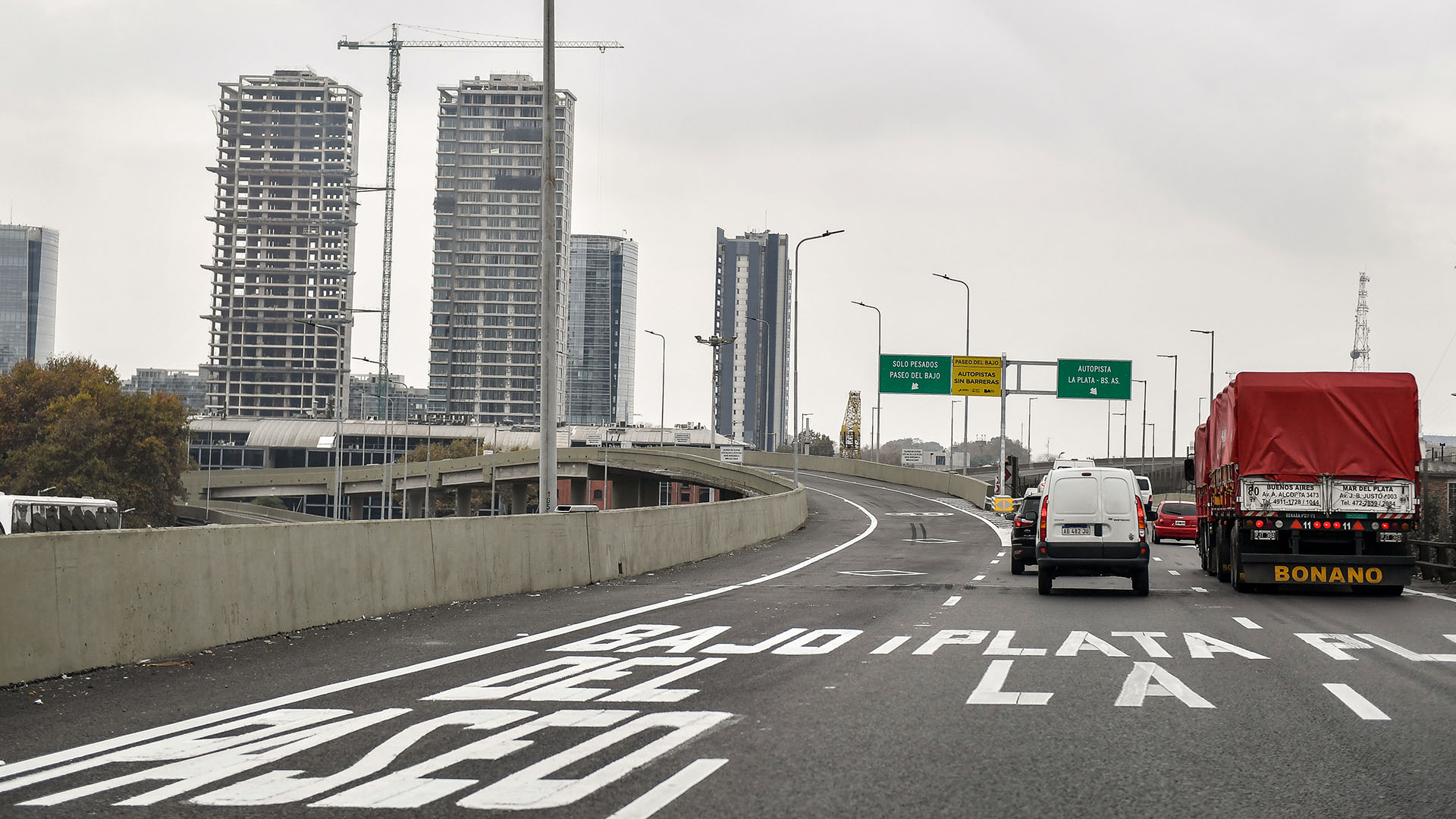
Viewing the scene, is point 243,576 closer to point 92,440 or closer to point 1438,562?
point 1438,562

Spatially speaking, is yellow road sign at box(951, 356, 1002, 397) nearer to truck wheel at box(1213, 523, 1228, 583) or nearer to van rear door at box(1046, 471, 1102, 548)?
truck wheel at box(1213, 523, 1228, 583)

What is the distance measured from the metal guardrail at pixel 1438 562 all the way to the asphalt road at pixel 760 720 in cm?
953

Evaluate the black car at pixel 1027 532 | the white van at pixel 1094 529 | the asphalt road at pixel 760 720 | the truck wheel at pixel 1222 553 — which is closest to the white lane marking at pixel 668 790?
the asphalt road at pixel 760 720

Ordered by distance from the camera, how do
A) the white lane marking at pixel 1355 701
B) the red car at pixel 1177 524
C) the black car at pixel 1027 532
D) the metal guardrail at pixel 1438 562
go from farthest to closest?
the red car at pixel 1177 524 → the black car at pixel 1027 532 → the metal guardrail at pixel 1438 562 → the white lane marking at pixel 1355 701

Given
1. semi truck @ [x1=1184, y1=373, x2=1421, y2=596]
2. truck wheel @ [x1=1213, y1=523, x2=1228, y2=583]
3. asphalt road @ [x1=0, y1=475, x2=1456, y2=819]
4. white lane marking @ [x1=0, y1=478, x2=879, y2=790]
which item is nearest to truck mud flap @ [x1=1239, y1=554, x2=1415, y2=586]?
semi truck @ [x1=1184, y1=373, x2=1421, y2=596]

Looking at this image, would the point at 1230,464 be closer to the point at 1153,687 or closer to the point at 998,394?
the point at 1153,687

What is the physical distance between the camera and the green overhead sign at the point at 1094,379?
2559 inches

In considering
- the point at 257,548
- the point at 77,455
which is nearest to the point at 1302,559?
the point at 257,548

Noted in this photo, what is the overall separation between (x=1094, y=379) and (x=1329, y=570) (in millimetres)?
45351

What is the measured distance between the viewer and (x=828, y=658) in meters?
12.2

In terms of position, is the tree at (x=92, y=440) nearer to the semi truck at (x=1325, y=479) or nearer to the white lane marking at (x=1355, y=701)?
the semi truck at (x=1325, y=479)

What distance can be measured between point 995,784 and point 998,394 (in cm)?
5870

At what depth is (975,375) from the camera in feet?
214

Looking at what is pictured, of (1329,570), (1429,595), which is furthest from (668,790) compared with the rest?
(1429,595)
